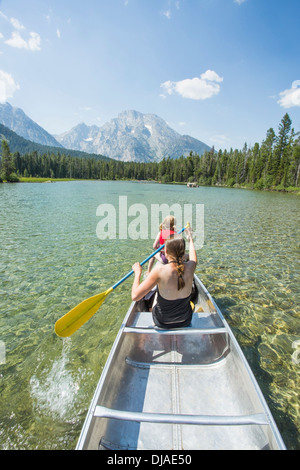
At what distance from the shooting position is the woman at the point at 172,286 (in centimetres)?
397

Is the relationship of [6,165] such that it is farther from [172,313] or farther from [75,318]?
[172,313]

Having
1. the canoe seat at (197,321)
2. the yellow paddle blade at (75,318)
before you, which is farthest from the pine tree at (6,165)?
the canoe seat at (197,321)

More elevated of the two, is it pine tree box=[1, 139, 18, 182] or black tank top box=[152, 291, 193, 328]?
pine tree box=[1, 139, 18, 182]

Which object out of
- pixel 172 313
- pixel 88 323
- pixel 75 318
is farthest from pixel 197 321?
pixel 88 323

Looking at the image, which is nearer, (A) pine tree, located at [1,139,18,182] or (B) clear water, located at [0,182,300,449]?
(B) clear water, located at [0,182,300,449]

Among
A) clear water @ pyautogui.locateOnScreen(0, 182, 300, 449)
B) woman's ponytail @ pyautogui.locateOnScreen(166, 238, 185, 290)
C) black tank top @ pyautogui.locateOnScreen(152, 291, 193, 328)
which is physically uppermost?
woman's ponytail @ pyautogui.locateOnScreen(166, 238, 185, 290)

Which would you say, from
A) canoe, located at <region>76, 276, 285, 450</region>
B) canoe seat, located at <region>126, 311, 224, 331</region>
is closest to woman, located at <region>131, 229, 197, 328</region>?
canoe, located at <region>76, 276, 285, 450</region>

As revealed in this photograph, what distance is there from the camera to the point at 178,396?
3732mm

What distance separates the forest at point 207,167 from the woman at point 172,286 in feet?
310

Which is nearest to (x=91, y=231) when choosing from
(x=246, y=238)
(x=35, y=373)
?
(x=246, y=238)

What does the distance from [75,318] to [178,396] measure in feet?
10.0

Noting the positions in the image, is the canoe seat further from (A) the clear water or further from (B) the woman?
(A) the clear water

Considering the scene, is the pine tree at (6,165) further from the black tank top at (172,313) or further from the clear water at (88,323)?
the black tank top at (172,313)

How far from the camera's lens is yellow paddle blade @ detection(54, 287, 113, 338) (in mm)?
5164
